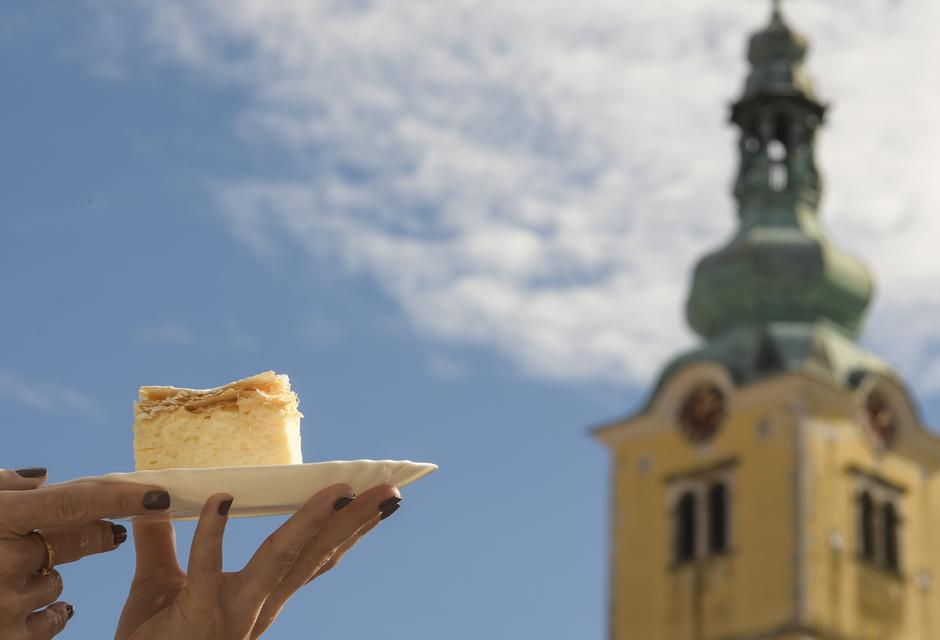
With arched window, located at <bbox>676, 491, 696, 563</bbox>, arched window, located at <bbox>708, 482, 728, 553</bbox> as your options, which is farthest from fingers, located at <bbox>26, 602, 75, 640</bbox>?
arched window, located at <bbox>676, 491, 696, 563</bbox>

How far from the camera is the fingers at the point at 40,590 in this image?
3.08 meters

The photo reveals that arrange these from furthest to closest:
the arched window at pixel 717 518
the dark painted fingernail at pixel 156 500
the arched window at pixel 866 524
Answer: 1. the arched window at pixel 866 524
2. the arched window at pixel 717 518
3. the dark painted fingernail at pixel 156 500

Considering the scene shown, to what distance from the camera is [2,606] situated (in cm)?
306

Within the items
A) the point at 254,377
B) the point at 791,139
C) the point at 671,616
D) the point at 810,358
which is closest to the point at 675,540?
the point at 671,616

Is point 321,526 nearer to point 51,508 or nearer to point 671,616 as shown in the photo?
point 51,508

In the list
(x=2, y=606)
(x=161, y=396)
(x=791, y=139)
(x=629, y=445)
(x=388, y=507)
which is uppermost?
(x=791, y=139)

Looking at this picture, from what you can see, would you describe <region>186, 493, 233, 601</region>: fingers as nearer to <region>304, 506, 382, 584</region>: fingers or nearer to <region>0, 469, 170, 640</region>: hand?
<region>0, 469, 170, 640</region>: hand

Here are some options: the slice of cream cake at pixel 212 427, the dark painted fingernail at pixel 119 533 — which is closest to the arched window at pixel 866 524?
the slice of cream cake at pixel 212 427

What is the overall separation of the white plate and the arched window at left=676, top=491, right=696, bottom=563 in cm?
4205

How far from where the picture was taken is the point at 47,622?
3.12 meters

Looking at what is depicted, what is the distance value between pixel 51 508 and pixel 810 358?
1685 inches

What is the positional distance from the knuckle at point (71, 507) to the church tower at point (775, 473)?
1604 inches

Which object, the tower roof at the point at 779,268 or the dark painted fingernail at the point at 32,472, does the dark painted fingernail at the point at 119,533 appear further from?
the tower roof at the point at 779,268

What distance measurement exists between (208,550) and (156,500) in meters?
0.11
